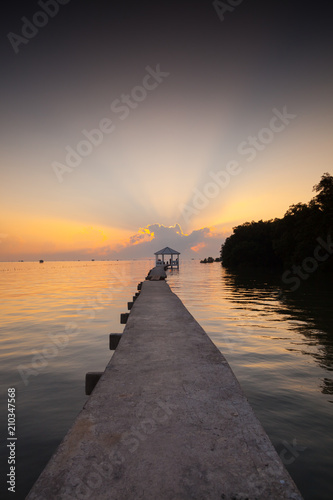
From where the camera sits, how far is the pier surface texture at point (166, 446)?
6.18 ft

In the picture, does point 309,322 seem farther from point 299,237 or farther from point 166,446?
point 299,237

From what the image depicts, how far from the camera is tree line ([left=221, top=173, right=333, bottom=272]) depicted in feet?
131

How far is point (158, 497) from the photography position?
1.82 meters

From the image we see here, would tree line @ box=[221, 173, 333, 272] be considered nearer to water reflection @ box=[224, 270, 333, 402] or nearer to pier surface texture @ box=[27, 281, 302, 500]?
water reflection @ box=[224, 270, 333, 402]

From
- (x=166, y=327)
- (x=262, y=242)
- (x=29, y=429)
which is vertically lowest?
(x=29, y=429)

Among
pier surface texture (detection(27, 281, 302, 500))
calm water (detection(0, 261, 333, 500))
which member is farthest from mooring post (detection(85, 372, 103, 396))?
calm water (detection(0, 261, 333, 500))

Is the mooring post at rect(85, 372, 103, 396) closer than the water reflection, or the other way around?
the mooring post at rect(85, 372, 103, 396)

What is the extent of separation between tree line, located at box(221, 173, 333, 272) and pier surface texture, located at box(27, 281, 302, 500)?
136 feet

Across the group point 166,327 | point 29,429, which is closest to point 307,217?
point 166,327

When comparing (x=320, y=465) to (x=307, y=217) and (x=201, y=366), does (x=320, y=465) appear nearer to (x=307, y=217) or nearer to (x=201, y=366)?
(x=201, y=366)

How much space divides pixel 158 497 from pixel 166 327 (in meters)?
5.04

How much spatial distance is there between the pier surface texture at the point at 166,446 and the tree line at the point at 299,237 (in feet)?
136

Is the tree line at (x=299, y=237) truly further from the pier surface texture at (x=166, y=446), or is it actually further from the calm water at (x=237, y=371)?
the pier surface texture at (x=166, y=446)


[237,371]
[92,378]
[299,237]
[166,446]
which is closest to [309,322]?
[237,371]
